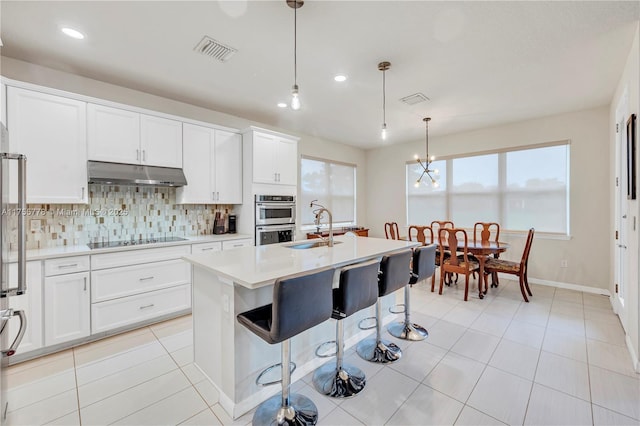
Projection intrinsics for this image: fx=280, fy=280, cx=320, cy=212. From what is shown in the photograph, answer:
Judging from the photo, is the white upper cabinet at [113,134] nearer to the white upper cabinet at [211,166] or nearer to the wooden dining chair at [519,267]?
the white upper cabinet at [211,166]

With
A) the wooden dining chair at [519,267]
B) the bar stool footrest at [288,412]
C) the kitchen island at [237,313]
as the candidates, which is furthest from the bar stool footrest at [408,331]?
the wooden dining chair at [519,267]

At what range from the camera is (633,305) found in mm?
2332

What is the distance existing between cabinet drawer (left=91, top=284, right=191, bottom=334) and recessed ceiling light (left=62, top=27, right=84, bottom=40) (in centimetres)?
238

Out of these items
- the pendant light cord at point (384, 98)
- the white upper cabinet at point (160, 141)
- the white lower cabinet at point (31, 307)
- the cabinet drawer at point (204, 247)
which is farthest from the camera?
the cabinet drawer at point (204, 247)

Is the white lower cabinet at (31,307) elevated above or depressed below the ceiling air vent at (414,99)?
below

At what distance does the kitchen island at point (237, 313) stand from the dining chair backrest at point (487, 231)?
3115 millimetres

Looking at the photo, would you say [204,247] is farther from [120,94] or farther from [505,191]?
[505,191]

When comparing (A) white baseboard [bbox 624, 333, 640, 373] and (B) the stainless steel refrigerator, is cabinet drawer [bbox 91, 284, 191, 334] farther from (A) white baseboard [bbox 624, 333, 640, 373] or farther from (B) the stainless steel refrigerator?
(A) white baseboard [bbox 624, 333, 640, 373]

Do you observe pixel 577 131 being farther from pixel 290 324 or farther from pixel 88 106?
pixel 88 106

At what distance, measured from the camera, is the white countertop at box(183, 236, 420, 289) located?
62.1 inches

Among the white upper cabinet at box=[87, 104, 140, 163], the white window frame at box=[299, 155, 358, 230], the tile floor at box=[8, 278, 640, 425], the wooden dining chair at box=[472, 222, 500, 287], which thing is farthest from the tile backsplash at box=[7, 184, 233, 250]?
the wooden dining chair at box=[472, 222, 500, 287]

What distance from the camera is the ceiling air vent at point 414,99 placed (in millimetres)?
3523

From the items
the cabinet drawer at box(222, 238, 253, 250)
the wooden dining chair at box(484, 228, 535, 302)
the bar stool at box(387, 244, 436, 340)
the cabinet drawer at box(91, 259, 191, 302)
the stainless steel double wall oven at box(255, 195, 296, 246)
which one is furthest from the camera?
the stainless steel double wall oven at box(255, 195, 296, 246)

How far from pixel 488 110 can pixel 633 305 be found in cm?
287
